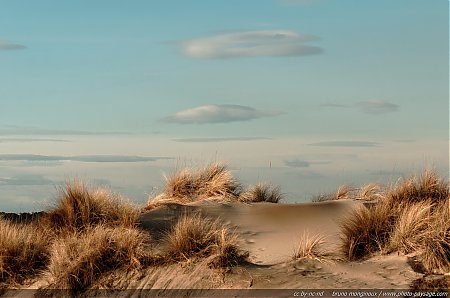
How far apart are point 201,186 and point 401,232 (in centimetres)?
685

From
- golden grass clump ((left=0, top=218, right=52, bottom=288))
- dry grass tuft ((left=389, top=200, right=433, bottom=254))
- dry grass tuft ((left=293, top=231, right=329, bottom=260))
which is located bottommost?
golden grass clump ((left=0, top=218, right=52, bottom=288))

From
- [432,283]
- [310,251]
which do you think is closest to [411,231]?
[432,283]

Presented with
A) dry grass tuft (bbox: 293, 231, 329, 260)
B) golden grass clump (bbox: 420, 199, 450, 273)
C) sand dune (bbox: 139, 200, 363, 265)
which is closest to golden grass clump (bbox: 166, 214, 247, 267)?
dry grass tuft (bbox: 293, 231, 329, 260)

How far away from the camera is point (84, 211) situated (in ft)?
45.6

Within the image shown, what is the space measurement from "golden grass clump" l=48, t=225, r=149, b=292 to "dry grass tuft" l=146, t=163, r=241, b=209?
471 centimetres

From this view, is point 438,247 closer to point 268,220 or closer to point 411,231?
point 411,231

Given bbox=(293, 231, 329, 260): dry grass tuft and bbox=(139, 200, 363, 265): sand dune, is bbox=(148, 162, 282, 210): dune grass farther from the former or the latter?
bbox=(293, 231, 329, 260): dry grass tuft

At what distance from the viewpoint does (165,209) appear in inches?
609

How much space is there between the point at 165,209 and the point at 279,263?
16.3 ft

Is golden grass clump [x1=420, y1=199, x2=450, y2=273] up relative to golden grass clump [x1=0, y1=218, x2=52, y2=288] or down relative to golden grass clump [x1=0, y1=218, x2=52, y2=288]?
up

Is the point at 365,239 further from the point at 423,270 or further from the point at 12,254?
the point at 12,254

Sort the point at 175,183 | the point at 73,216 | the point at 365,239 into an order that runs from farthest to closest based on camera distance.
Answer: the point at 175,183, the point at 73,216, the point at 365,239

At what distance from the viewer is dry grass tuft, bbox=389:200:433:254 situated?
1058cm

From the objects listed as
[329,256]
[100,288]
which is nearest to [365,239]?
[329,256]
